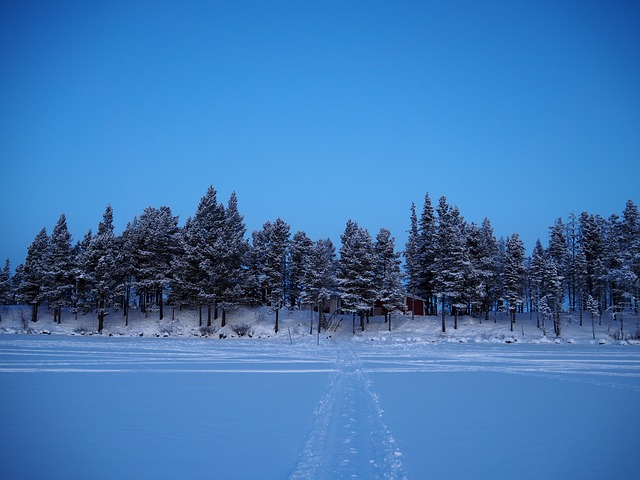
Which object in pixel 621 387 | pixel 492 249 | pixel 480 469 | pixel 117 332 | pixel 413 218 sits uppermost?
pixel 413 218

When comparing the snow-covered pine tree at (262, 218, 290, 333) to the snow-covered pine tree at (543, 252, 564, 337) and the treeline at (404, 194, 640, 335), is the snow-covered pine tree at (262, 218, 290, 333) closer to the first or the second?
the treeline at (404, 194, 640, 335)

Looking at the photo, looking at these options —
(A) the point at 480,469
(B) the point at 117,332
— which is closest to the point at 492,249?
(B) the point at 117,332

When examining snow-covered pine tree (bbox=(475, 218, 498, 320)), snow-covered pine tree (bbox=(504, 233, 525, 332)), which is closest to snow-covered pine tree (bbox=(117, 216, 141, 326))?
snow-covered pine tree (bbox=(475, 218, 498, 320))

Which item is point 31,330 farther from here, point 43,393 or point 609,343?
point 609,343

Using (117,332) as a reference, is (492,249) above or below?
above

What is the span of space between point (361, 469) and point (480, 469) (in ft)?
5.77

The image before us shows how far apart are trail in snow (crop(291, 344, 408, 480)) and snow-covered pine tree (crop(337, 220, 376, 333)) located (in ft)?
138

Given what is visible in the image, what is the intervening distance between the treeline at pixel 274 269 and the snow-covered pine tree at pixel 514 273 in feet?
0.46

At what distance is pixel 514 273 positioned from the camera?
57344 millimetres

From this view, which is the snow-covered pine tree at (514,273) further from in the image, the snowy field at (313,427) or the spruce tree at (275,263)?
the snowy field at (313,427)

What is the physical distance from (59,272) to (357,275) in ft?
125

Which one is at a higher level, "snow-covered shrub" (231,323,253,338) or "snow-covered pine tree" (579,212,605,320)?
"snow-covered pine tree" (579,212,605,320)

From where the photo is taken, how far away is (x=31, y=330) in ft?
161

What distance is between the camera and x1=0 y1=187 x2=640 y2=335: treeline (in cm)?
5278
